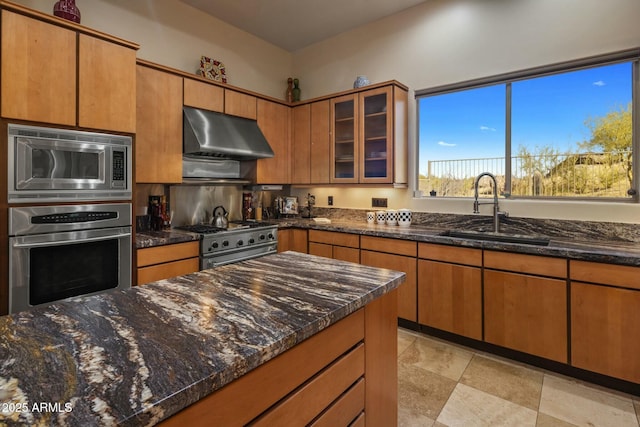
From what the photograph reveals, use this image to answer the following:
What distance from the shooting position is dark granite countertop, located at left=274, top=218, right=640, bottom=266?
214cm

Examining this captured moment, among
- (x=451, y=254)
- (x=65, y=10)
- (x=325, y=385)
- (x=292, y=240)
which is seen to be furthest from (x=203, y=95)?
(x=325, y=385)

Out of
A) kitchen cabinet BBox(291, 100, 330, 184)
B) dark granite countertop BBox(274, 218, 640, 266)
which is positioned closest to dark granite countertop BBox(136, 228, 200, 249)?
dark granite countertop BBox(274, 218, 640, 266)

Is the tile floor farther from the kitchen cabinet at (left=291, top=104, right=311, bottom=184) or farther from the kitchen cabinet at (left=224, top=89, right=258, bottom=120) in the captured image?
the kitchen cabinet at (left=224, top=89, right=258, bottom=120)

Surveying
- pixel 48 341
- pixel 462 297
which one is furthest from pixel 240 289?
pixel 462 297

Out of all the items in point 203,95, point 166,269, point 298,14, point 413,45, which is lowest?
point 166,269

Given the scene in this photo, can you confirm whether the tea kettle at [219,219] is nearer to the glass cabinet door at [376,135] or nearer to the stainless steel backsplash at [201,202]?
the stainless steel backsplash at [201,202]

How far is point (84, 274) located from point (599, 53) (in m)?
4.23

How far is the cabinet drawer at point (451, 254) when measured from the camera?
8.71ft

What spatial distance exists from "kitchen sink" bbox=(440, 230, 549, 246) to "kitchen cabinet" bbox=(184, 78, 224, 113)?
8.49 ft

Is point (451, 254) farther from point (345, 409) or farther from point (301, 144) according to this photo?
point (301, 144)

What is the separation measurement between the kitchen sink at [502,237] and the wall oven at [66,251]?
107 inches

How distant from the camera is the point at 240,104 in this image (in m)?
3.70

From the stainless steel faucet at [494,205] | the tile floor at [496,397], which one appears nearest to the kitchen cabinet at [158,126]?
the tile floor at [496,397]

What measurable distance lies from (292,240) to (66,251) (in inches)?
84.6
